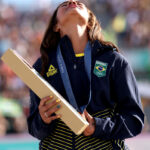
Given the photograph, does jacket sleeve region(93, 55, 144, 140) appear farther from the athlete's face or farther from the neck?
the athlete's face

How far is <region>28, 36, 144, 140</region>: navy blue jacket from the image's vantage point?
6.29 feet

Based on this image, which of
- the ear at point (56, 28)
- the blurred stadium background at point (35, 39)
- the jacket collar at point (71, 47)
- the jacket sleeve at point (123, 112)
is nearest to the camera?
the jacket sleeve at point (123, 112)

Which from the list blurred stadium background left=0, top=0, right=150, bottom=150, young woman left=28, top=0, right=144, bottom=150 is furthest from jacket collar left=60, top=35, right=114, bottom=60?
blurred stadium background left=0, top=0, right=150, bottom=150

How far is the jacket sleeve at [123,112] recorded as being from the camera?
6.23 ft

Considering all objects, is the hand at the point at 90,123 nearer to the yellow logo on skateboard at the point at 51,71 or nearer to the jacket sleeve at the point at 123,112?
the jacket sleeve at the point at 123,112

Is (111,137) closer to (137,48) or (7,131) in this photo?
(7,131)

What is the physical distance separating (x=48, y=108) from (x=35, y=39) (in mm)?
7307

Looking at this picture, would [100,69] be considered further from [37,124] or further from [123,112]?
[37,124]

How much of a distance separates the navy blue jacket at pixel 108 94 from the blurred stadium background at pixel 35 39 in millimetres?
4561

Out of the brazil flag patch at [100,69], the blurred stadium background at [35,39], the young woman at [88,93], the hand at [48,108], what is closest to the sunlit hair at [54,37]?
the young woman at [88,93]

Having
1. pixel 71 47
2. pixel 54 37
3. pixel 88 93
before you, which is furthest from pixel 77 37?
pixel 88 93

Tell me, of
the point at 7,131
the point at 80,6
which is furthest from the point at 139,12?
the point at 80,6

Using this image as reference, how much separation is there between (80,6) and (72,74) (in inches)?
16.2

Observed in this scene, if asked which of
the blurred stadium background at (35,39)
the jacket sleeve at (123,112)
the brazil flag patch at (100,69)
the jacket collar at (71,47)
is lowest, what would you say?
the blurred stadium background at (35,39)
